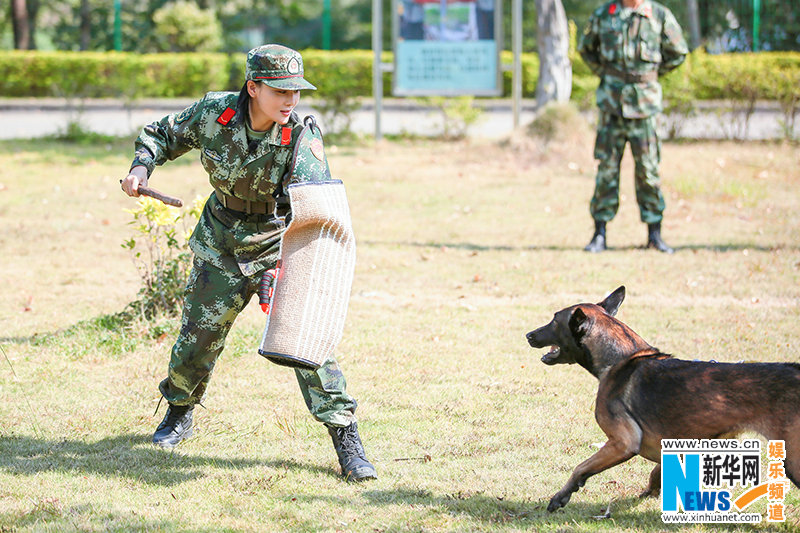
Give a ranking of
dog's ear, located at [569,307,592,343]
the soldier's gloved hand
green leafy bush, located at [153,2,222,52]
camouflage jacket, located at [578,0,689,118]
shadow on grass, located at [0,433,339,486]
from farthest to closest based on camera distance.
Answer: green leafy bush, located at [153,2,222,52] < camouflage jacket, located at [578,0,689,118] < shadow on grass, located at [0,433,339,486] < the soldier's gloved hand < dog's ear, located at [569,307,592,343]

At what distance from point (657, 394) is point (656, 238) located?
5654mm

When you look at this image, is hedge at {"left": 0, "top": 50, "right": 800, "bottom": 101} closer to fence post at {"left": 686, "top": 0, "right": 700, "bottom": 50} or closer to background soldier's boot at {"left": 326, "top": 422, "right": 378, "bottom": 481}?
fence post at {"left": 686, "top": 0, "right": 700, "bottom": 50}

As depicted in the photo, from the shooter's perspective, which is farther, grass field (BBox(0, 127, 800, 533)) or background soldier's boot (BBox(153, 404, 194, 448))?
background soldier's boot (BBox(153, 404, 194, 448))

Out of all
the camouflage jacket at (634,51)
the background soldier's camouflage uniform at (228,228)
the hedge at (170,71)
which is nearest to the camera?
the background soldier's camouflage uniform at (228,228)

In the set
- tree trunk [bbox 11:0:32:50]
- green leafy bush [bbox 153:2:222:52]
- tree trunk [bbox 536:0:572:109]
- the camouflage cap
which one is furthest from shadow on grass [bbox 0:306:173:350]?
tree trunk [bbox 11:0:32:50]

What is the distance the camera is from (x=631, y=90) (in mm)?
8633

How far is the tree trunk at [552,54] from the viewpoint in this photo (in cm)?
1478

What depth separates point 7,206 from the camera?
10.8m

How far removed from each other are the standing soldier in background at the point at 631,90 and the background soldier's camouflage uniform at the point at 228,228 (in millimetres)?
5287

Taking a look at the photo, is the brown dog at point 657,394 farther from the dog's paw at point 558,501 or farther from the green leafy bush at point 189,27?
the green leafy bush at point 189,27

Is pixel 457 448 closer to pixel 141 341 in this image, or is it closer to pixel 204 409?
pixel 204 409

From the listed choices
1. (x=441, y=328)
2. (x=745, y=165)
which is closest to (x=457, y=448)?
(x=441, y=328)

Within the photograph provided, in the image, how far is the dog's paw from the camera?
3.64m

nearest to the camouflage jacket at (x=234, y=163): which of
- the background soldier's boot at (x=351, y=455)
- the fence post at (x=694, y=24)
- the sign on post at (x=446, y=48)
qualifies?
the background soldier's boot at (x=351, y=455)
